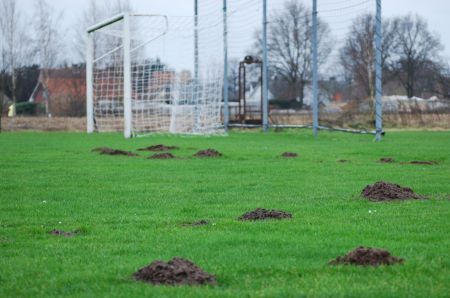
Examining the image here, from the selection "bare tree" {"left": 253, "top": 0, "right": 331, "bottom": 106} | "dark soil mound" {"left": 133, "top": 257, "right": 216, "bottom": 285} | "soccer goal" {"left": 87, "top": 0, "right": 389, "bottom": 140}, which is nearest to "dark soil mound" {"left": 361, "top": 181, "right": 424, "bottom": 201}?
"dark soil mound" {"left": 133, "top": 257, "right": 216, "bottom": 285}

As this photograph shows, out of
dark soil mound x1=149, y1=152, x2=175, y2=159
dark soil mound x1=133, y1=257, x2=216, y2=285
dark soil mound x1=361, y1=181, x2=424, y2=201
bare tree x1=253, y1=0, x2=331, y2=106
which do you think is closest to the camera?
dark soil mound x1=133, y1=257, x2=216, y2=285

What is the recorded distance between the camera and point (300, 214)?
9.23 m

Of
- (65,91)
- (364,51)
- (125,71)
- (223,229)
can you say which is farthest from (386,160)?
(65,91)

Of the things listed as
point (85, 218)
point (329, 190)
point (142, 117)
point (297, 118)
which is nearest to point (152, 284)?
point (85, 218)

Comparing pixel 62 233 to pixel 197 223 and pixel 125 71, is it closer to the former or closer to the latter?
pixel 197 223

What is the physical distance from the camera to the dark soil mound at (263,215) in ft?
29.2

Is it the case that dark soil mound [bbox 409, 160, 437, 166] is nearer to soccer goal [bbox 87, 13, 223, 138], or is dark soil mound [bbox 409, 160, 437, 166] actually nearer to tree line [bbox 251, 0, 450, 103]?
soccer goal [bbox 87, 13, 223, 138]

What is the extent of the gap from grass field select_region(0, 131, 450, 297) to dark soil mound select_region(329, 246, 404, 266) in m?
0.13

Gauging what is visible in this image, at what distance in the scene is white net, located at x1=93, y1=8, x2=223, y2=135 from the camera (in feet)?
108

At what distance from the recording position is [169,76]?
3303cm

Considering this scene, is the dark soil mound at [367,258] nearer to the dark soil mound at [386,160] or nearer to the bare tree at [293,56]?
the dark soil mound at [386,160]

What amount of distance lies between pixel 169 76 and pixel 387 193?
23205mm

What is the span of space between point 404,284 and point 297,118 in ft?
141

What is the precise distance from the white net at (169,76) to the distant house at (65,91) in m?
17.6
